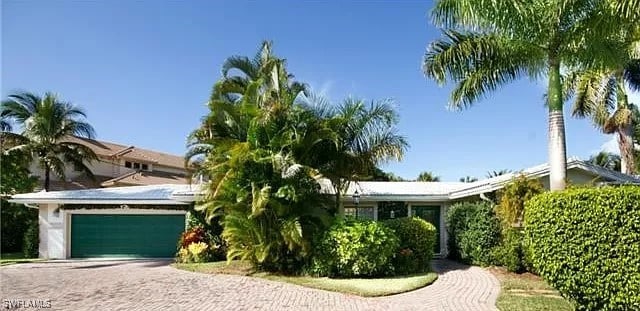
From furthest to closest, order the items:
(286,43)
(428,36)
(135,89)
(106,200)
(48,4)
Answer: (106,200), (286,43), (135,89), (428,36), (48,4)

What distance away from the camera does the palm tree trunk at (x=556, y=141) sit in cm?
1202

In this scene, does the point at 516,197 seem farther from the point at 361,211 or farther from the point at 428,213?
the point at 361,211

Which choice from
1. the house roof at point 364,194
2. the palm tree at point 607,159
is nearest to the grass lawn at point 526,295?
the house roof at point 364,194

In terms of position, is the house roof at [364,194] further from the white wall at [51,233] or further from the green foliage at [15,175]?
the green foliage at [15,175]

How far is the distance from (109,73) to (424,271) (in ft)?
37.9

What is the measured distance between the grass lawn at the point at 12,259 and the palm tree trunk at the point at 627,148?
2757cm

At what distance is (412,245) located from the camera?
14.9 meters

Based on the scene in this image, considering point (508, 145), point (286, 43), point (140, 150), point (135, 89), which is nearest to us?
point (135, 89)

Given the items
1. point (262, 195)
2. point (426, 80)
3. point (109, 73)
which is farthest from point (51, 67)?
point (426, 80)

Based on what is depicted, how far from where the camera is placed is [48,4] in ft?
32.7

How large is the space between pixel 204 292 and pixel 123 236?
1052cm

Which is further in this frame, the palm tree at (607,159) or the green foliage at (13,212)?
the palm tree at (607,159)

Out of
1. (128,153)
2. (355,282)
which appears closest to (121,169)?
(128,153)

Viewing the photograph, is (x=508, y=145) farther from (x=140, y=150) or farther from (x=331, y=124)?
(x=140, y=150)
